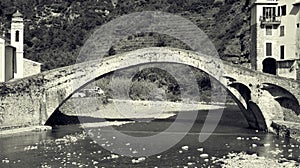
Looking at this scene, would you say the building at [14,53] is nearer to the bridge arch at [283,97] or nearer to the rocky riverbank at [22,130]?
the rocky riverbank at [22,130]

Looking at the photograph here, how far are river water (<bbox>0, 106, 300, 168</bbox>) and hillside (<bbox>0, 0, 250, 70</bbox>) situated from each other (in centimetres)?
2994

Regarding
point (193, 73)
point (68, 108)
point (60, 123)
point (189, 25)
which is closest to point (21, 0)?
point (189, 25)

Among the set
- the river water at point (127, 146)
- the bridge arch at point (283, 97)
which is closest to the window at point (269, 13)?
the bridge arch at point (283, 97)

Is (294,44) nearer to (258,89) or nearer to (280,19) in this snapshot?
(280,19)

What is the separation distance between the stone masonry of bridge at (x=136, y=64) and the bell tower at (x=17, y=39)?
642 cm

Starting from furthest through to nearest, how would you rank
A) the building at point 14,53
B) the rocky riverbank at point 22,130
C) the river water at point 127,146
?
the building at point 14,53
the rocky riverbank at point 22,130
the river water at point 127,146

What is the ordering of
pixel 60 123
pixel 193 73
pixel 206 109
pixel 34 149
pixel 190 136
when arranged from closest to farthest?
pixel 34 149 < pixel 190 136 < pixel 60 123 < pixel 206 109 < pixel 193 73

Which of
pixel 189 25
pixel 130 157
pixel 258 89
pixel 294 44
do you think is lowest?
pixel 130 157

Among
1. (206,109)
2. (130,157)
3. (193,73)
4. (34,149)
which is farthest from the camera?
(193,73)

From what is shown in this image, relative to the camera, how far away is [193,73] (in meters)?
59.0

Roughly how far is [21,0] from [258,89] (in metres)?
50.3

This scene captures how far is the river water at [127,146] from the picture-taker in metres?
20.5

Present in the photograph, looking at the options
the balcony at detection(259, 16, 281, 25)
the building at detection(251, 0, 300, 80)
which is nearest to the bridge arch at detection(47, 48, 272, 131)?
the building at detection(251, 0, 300, 80)

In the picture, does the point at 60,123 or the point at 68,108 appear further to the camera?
the point at 68,108
